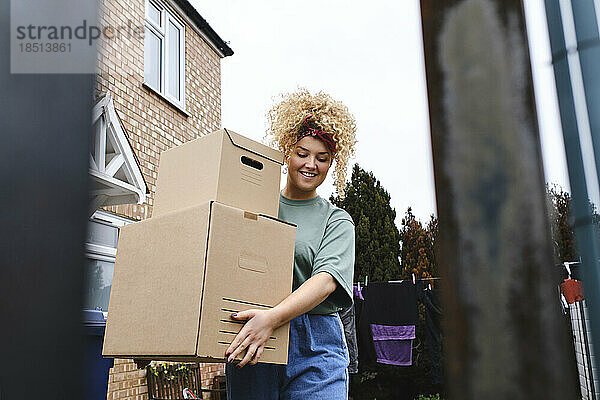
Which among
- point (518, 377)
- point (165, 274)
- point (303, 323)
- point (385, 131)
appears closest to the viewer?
point (518, 377)

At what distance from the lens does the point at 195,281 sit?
4.47 ft

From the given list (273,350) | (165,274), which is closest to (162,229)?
(165,274)

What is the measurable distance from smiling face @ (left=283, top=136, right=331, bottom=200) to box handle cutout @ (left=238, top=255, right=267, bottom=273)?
362 millimetres

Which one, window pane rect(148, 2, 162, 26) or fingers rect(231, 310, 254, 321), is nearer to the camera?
fingers rect(231, 310, 254, 321)

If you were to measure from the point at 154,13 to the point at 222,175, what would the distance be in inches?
201

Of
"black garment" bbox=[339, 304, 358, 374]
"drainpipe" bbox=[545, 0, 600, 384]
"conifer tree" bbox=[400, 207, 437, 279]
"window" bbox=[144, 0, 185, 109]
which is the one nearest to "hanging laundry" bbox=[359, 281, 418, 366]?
"black garment" bbox=[339, 304, 358, 374]

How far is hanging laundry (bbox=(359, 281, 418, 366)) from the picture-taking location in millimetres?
6250

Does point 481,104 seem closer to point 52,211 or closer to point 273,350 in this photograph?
point 52,211

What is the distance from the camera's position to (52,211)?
15.0 inches

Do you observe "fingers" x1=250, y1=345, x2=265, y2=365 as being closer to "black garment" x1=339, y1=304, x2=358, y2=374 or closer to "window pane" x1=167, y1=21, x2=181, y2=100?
"black garment" x1=339, y1=304, x2=358, y2=374

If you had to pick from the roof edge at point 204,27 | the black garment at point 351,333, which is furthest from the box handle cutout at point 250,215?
the roof edge at point 204,27

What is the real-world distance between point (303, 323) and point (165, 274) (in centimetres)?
43

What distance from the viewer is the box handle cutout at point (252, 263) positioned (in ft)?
4.76

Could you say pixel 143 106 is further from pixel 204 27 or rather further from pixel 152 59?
pixel 204 27
